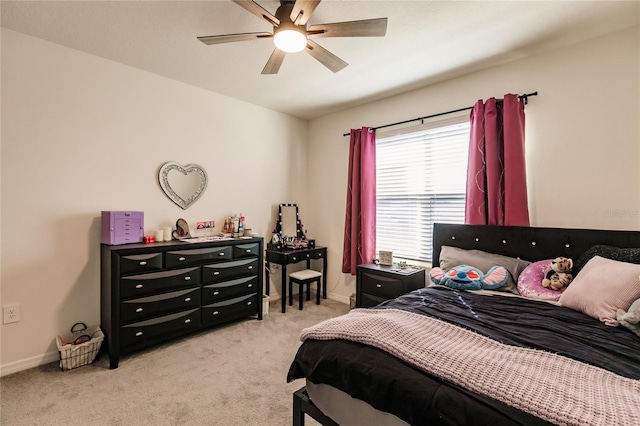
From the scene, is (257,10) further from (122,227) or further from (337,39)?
(122,227)

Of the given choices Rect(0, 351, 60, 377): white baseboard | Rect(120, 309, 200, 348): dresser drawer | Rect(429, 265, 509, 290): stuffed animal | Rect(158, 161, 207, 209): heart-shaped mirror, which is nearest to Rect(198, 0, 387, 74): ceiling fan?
Rect(158, 161, 207, 209): heart-shaped mirror

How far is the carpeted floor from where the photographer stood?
176 centimetres

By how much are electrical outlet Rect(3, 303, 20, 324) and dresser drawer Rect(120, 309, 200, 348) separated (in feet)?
2.51

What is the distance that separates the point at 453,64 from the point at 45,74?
3454mm

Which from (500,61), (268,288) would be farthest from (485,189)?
(268,288)

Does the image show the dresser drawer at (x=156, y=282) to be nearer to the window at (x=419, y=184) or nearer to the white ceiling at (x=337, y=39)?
the white ceiling at (x=337, y=39)

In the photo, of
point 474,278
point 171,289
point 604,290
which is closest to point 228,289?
point 171,289

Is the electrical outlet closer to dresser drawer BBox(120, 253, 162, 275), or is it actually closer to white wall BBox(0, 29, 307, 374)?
white wall BBox(0, 29, 307, 374)

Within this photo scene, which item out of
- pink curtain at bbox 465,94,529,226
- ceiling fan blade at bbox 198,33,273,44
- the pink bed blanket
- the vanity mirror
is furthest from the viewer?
the vanity mirror

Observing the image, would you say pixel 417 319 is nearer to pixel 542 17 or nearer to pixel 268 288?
pixel 542 17

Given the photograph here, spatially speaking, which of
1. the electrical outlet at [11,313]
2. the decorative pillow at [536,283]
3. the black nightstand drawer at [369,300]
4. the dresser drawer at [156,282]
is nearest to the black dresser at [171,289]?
the dresser drawer at [156,282]

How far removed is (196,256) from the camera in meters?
2.77

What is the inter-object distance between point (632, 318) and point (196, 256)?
9.94 ft

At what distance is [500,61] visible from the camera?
2639 millimetres
